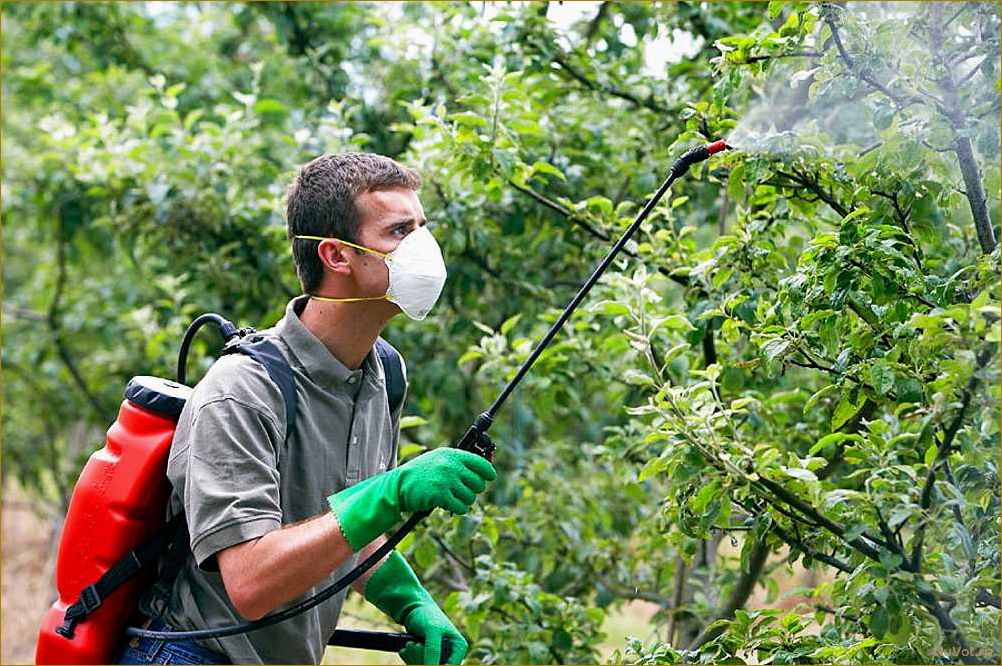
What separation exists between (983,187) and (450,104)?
2.94m

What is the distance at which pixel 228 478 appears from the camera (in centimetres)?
230

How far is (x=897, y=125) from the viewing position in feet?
8.54

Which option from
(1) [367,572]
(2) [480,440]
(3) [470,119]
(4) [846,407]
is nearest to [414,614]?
(1) [367,572]

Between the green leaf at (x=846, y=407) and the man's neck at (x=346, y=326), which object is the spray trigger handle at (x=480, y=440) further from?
the green leaf at (x=846, y=407)

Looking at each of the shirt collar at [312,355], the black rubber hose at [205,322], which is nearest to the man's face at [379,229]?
the shirt collar at [312,355]

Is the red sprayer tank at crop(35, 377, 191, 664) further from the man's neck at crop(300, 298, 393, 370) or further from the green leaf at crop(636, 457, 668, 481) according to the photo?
the green leaf at crop(636, 457, 668, 481)

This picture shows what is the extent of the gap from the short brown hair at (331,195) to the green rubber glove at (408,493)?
591mm

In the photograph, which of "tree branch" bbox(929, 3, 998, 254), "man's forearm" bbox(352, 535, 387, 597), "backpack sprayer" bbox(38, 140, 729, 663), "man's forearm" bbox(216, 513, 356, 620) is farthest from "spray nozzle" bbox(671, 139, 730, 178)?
"man's forearm" bbox(352, 535, 387, 597)

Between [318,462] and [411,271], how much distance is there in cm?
46

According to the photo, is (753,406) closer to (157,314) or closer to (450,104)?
(450,104)

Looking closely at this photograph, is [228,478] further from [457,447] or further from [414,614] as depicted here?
[414,614]

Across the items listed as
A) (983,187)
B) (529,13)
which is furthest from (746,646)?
(529,13)

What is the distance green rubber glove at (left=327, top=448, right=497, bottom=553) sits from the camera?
2240mm

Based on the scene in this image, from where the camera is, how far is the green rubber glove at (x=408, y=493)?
2240mm
